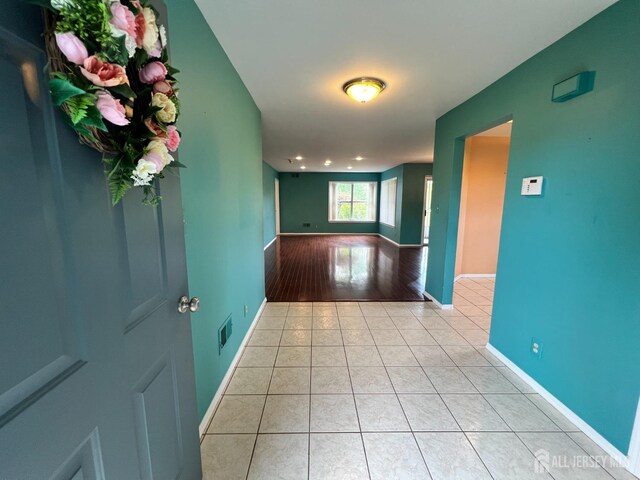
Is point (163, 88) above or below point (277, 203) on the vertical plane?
above

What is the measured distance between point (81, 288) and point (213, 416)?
147 centimetres

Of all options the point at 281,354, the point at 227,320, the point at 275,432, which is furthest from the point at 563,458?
the point at 227,320

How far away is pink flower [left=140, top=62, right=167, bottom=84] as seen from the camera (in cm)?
70

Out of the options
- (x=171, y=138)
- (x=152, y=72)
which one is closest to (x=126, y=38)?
(x=152, y=72)

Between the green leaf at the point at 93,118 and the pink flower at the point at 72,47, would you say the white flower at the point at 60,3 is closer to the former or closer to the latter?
the pink flower at the point at 72,47

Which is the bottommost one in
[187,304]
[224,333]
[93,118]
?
[224,333]

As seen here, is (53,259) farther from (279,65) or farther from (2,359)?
(279,65)

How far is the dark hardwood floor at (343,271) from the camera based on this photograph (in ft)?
12.4

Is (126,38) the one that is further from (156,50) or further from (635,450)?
(635,450)

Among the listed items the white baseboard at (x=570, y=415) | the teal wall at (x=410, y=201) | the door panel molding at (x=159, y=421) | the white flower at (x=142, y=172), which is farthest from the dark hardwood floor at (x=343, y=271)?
the white flower at (x=142, y=172)

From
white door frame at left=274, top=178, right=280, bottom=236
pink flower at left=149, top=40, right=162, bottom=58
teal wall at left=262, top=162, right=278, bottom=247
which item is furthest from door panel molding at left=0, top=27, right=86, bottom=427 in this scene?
white door frame at left=274, top=178, right=280, bottom=236

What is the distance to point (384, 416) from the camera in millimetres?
1656

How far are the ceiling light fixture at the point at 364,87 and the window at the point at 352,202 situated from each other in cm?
717

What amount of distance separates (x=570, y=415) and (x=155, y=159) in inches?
103
